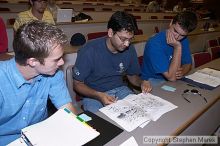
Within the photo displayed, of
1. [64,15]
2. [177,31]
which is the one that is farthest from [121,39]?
[64,15]

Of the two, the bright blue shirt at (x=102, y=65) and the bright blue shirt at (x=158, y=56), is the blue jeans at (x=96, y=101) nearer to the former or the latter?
the bright blue shirt at (x=102, y=65)

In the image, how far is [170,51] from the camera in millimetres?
2250

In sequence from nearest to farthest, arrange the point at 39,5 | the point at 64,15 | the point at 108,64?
the point at 108,64, the point at 39,5, the point at 64,15

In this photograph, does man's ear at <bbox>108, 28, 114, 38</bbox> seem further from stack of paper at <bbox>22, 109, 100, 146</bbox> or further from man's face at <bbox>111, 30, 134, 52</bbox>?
stack of paper at <bbox>22, 109, 100, 146</bbox>

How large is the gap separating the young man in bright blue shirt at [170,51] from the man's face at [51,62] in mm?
1156

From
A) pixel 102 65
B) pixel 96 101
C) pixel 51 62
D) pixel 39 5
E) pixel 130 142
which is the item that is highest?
pixel 39 5

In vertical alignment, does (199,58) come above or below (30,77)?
below

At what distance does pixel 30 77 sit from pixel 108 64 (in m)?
0.81

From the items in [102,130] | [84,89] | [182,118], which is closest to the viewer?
[102,130]

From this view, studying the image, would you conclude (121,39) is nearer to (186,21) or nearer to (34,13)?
(186,21)

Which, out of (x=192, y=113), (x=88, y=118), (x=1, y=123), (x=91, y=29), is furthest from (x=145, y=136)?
(x=91, y=29)

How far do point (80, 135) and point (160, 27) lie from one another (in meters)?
5.55

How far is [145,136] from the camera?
3.92 feet

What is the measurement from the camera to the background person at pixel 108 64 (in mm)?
1736
